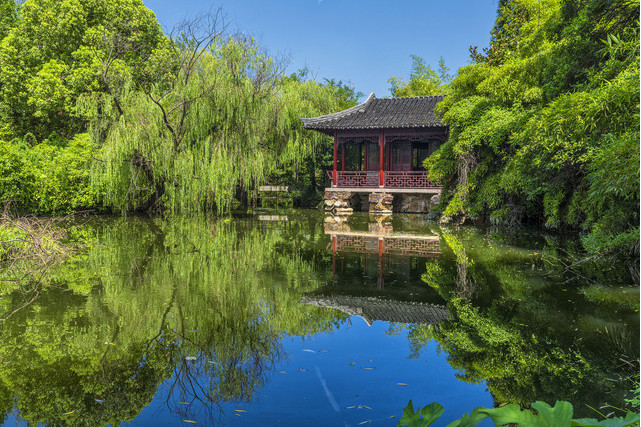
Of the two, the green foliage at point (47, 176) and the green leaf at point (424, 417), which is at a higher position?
the green foliage at point (47, 176)

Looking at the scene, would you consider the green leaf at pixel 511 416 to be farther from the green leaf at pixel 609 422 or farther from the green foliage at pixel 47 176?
the green foliage at pixel 47 176

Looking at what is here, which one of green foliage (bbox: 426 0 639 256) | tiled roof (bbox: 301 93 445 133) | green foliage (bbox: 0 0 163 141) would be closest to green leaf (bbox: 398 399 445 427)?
green foliage (bbox: 426 0 639 256)

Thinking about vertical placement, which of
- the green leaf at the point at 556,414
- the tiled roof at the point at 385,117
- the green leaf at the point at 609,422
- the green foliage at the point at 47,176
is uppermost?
the tiled roof at the point at 385,117

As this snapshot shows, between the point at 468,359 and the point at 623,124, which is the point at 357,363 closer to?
the point at 468,359

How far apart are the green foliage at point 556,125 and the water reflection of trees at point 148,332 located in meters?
3.05

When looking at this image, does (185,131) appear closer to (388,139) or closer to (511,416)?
(388,139)

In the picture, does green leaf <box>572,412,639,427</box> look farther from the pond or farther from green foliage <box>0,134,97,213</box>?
green foliage <box>0,134,97,213</box>

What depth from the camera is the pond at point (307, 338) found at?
2.62 metres

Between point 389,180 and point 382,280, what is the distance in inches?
466

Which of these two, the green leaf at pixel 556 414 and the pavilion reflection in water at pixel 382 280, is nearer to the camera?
the green leaf at pixel 556 414

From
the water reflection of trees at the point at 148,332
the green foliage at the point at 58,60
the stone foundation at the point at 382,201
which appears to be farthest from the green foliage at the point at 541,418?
the stone foundation at the point at 382,201

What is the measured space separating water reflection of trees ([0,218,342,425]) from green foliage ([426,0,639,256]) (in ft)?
9.99

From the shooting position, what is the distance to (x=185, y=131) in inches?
504

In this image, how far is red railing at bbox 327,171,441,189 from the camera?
16766 millimetres
